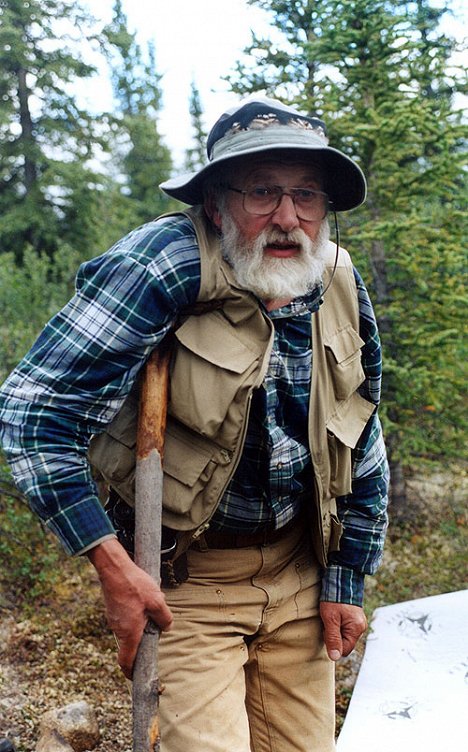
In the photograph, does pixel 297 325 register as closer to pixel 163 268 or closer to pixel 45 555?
pixel 163 268

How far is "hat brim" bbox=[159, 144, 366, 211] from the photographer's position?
7.68ft

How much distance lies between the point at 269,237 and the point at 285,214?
0.29 ft

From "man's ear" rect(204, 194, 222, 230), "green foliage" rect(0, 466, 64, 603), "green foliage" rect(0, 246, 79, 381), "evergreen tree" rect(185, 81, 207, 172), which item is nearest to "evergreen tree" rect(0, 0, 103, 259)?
"green foliage" rect(0, 246, 79, 381)

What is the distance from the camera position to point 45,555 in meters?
5.35

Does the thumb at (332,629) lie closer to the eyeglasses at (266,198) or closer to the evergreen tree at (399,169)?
the eyeglasses at (266,198)

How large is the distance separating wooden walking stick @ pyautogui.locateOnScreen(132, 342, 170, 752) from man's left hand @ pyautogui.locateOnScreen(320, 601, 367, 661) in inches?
35.8

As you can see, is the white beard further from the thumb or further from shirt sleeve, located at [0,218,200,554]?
the thumb

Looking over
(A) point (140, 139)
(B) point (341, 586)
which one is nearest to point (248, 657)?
(B) point (341, 586)

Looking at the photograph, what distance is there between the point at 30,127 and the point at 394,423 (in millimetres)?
8427

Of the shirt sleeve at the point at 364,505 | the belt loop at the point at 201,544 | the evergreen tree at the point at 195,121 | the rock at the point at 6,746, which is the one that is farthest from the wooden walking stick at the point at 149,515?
the evergreen tree at the point at 195,121

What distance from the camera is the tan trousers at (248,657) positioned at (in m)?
2.39

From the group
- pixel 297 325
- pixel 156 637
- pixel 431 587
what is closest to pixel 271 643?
pixel 156 637

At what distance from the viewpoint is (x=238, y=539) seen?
A: 2.65 meters

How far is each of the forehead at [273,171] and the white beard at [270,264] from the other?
0.14 meters
